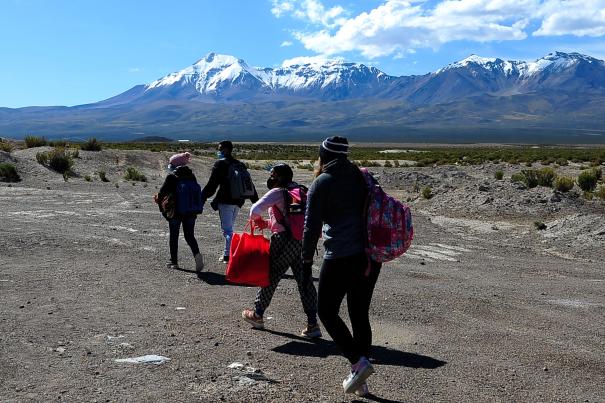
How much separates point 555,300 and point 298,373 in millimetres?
5336

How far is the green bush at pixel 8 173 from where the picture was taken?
26281 millimetres

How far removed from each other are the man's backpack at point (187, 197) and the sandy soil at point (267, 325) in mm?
981

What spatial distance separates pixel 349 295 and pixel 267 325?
86.7 inches

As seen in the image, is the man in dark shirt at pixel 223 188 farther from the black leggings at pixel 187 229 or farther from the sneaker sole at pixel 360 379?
the sneaker sole at pixel 360 379

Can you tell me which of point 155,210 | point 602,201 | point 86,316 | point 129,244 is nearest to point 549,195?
point 602,201

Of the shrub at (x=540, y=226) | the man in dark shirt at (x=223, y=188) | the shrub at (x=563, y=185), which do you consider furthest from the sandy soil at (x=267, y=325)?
the shrub at (x=563, y=185)

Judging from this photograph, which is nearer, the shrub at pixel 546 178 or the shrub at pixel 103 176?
the shrub at pixel 546 178

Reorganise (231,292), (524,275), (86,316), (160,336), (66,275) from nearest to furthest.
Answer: (160,336) < (86,316) < (231,292) < (66,275) < (524,275)

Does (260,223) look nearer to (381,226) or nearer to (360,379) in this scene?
(381,226)

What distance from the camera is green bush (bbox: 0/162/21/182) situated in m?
26.3

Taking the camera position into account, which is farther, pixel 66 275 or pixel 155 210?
pixel 155 210

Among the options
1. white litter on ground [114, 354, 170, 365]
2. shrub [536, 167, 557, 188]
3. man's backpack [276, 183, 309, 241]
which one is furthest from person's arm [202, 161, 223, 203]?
shrub [536, 167, 557, 188]

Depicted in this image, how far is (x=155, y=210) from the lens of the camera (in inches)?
735

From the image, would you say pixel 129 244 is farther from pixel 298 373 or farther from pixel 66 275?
pixel 298 373
